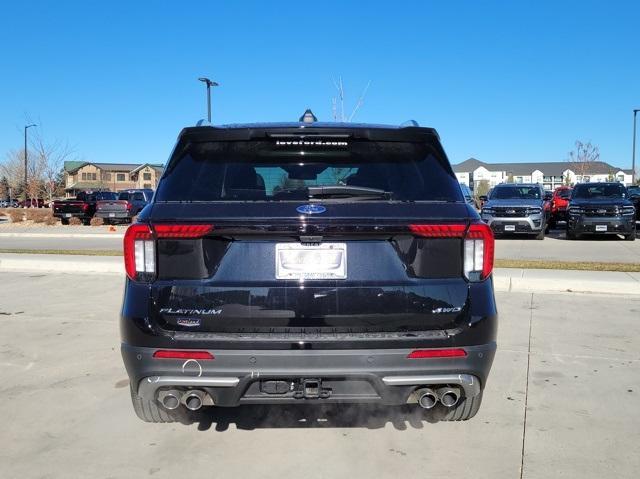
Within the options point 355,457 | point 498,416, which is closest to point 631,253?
point 498,416

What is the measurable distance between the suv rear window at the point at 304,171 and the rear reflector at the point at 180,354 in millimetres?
807

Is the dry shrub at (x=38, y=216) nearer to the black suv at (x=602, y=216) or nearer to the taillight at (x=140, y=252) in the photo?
the black suv at (x=602, y=216)

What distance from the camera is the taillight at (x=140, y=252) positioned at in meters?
3.04

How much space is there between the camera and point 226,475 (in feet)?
10.6

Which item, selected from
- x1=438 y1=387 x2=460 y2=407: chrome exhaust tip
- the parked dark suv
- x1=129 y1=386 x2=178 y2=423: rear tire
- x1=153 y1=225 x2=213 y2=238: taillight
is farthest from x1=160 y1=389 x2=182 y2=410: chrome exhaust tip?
the parked dark suv

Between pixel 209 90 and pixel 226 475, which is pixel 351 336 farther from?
pixel 209 90

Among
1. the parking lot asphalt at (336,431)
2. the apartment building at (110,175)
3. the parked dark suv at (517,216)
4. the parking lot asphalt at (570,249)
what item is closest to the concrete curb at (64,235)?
the parked dark suv at (517,216)

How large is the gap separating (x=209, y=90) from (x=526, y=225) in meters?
15.6

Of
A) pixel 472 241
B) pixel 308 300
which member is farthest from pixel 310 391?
pixel 472 241

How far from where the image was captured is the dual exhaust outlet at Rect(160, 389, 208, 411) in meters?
3.12

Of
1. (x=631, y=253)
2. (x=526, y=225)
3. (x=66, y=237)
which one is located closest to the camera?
(x=631, y=253)

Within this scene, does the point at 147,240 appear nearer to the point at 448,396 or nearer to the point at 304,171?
the point at 304,171

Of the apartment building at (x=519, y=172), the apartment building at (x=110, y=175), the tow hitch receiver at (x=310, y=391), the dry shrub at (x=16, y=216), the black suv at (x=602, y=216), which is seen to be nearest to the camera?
the tow hitch receiver at (x=310, y=391)

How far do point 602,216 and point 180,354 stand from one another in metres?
16.8
